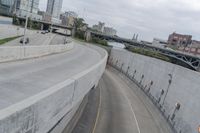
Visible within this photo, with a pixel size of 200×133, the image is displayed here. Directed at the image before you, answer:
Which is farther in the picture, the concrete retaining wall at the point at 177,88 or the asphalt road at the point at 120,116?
the concrete retaining wall at the point at 177,88

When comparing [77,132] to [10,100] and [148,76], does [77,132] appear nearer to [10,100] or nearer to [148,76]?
[10,100]

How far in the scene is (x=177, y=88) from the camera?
106ft

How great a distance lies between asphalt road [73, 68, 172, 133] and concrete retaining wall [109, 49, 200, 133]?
66.6 inches

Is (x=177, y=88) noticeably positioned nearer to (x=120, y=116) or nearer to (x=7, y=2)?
(x=120, y=116)

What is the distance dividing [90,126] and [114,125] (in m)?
3.32

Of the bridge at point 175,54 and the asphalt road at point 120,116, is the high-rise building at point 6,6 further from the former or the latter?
the asphalt road at point 120,116

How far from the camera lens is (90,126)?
2361 centimetres

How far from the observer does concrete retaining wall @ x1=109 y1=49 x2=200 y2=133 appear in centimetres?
2600

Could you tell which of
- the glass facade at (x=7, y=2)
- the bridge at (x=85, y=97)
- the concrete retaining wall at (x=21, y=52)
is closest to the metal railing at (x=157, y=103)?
the bridge at (x=85, y=97)

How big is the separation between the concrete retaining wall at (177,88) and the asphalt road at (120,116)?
169cm

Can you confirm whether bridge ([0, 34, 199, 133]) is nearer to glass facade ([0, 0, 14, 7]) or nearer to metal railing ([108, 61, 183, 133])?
metal railing ([108, 61, 183, 133])

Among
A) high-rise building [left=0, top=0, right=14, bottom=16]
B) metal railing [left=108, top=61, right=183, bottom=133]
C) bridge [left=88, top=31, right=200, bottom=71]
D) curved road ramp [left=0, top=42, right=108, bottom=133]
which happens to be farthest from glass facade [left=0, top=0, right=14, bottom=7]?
curved road ramp [left=0, top=42, right=108, bottom=133]

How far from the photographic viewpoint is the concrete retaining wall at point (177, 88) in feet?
85.3

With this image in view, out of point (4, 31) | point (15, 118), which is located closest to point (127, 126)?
point (15, 118)
